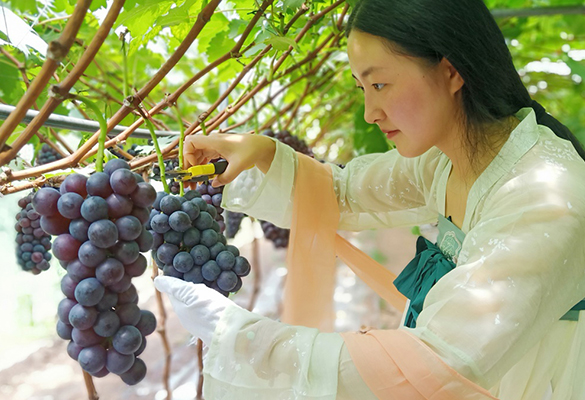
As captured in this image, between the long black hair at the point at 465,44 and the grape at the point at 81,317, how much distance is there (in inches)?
20.1

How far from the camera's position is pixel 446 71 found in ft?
2.35

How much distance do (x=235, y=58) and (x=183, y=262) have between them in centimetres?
35

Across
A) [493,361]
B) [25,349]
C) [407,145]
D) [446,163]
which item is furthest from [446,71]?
[25,349]

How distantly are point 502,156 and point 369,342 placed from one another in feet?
1.14

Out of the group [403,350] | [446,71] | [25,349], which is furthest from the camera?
[25,349]

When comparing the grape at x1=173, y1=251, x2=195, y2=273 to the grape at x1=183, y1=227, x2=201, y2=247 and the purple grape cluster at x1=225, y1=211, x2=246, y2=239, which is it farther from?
the purple grape cluster at x1=225, y1=211, x2=246, y2=239

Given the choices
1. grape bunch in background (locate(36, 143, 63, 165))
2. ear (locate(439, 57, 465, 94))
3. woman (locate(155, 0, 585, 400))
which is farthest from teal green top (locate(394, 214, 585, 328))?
grape bunch in background (locate(36, 143, 63, 165))

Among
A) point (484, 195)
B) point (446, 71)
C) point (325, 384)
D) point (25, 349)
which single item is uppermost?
point (446, 71)

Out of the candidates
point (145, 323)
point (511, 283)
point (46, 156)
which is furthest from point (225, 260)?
point (46, 156)

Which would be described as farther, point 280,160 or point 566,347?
point 280,160

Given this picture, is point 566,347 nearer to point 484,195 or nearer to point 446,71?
point 484,195

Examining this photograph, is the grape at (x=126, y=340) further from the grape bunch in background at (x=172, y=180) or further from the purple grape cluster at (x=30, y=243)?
the purple grape cluster at (x=30, y=243)

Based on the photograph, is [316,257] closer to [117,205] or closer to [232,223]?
[232,223]

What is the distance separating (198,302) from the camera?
57 centimetres
